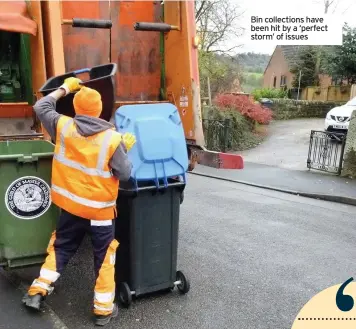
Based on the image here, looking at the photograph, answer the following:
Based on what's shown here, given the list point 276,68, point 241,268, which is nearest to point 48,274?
point 241,268

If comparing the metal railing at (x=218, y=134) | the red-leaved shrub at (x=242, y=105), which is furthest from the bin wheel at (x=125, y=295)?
the red-leaved shrub at (x=242, y=105)

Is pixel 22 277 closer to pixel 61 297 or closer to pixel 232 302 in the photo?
pixel 61 297

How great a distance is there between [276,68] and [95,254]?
40370 mm

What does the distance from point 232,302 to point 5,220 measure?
5.70 ft

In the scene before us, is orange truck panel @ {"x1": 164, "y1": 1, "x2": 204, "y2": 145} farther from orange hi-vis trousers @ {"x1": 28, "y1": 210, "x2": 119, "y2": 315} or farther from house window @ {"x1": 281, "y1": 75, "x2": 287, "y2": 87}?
house window @ {"x1": 281, "y1": 75, "x2": 287, "y2": 87}

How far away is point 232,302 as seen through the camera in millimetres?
3260

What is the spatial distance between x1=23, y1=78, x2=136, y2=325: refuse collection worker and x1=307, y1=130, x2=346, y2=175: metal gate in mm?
6935

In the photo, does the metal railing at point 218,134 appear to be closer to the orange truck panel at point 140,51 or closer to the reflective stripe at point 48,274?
the orange truck panel at point 140,51

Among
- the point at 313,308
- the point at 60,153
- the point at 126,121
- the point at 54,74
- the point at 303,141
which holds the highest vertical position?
the point at 54,74

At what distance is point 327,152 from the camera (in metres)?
9.48

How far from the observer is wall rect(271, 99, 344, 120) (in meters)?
19.1

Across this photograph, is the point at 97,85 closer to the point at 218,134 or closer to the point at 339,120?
the point at 218,134

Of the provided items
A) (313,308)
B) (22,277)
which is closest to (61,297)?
(22,277)

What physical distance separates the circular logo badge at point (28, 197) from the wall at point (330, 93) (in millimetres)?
21999
